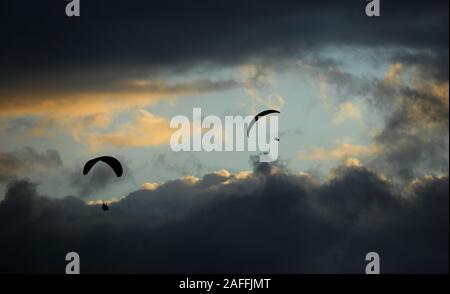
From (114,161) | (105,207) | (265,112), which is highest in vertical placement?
(265,112)

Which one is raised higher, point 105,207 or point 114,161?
point 114,161

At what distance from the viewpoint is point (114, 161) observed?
80438mm

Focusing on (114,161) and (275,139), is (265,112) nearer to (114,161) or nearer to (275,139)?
(275,139)

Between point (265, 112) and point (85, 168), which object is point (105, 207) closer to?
point (85, 168)

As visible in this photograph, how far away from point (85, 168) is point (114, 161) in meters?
3.08

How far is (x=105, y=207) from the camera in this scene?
2975 inches
